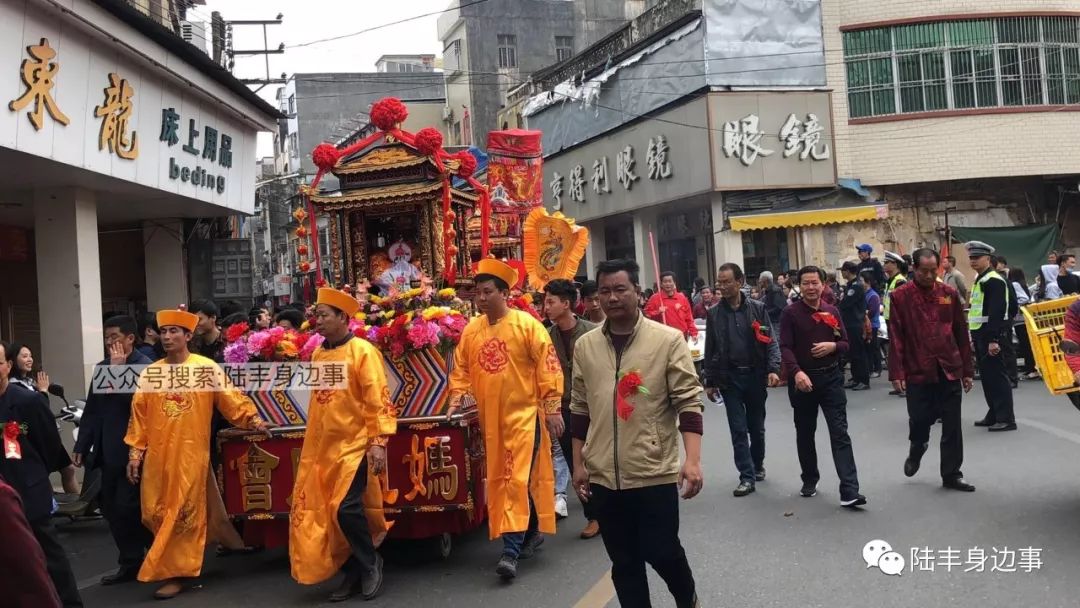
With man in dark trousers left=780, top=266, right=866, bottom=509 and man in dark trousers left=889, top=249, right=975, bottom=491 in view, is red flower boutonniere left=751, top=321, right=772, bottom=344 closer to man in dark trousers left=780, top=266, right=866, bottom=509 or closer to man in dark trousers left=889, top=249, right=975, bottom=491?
man in dark trousers left=780, top=266, right=866, bottom=509

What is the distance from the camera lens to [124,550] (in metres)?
6.29

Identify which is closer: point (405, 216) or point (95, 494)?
point (95, 494)

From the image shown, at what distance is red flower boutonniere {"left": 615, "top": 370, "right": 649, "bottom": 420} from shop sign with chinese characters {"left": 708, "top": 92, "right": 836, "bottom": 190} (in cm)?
1729

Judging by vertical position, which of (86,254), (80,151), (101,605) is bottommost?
(101,605)

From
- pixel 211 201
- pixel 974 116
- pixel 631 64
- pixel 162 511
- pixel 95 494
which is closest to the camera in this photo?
pixel 162 511

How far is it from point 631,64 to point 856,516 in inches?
772

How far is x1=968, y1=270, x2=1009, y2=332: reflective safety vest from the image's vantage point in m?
9.37

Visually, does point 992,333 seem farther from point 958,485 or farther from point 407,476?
point 407,476

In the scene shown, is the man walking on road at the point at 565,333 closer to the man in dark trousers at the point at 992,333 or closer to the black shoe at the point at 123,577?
the black shoe at the point at 123,577

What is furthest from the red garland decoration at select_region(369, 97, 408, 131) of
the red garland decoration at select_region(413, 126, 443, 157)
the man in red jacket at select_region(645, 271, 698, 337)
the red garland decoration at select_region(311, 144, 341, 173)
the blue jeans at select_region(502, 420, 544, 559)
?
the man in red jacket at select_region(645, 271, 698, 337)

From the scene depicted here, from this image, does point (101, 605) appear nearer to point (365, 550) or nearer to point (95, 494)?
point (365, 550)

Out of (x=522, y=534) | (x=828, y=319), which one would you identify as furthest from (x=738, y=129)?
(x=522, y=534)

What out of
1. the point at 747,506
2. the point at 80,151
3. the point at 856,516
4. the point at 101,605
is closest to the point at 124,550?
the point at 101,605

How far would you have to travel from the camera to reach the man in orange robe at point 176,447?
598 cm
